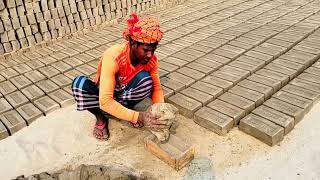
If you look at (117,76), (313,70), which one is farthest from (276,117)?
(117,76)

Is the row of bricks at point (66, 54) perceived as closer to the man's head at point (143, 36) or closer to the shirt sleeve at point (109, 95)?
the shirt sleeve at point (109, 95)

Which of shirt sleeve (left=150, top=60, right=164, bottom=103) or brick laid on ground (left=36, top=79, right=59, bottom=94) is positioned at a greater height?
shirt sleeve (left=150, top=60, right=164, bottom=103)

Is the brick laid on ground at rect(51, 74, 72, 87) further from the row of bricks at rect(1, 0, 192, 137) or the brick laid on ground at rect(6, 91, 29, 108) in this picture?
the brick laid on ground at rect(6, 91, 29, 108)

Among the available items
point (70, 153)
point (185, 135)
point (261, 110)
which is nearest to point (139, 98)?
point (185, 135)

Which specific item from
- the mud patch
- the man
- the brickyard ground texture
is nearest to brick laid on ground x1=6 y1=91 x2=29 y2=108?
the brickyard ground texture

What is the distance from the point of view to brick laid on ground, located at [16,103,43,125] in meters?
3.42

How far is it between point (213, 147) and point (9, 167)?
5.98 feet

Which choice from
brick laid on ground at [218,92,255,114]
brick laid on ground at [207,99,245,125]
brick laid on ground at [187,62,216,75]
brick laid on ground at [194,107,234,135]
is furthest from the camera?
brick laid on ground at [187,62,216,75]

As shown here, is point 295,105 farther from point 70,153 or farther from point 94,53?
point 94,53

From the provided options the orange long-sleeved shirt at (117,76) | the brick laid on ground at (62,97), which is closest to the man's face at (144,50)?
the orange long-sleeved shirt at (117,76)

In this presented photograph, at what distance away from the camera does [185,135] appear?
321 centimetres

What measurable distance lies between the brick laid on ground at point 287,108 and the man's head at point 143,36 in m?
1.54

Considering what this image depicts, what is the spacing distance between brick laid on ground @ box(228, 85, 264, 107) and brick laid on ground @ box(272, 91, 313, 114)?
7.2 inches

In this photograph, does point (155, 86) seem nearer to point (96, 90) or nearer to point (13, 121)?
point (96, 90)
